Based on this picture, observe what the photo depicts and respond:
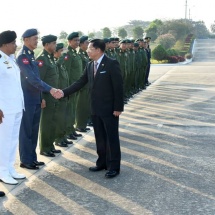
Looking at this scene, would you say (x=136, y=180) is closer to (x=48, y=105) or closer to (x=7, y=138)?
(x=7, y=138)

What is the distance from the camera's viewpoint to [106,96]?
5.08m

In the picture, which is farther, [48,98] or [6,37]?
[48,98]

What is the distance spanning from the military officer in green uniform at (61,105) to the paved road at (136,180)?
29cm

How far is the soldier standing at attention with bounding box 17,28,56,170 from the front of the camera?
5.18 metres

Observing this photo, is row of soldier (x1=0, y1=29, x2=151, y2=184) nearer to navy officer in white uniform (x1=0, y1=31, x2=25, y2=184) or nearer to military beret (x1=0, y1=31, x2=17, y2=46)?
navy officer in white uniform (x1=0, y1=31, x2=25, y2=184)

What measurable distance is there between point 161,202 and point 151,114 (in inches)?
219

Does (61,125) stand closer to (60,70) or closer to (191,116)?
(60,70)

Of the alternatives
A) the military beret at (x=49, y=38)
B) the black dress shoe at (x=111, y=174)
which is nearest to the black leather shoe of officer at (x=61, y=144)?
the black dress shoe at (x=111, y=174)

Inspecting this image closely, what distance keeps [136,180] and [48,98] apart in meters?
1.92

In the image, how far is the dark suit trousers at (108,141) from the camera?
17.0ft

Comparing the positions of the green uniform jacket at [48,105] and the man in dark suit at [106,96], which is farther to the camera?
the green uniform jacket at [48,105]

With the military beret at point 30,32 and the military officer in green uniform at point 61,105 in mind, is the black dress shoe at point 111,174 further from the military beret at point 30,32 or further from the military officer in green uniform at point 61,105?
the military beret at point 30,32

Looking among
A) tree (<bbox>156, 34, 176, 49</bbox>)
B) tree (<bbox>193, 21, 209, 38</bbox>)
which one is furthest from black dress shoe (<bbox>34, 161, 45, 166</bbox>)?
tree (<bbox>193, 21, 209, 38</bbox>)

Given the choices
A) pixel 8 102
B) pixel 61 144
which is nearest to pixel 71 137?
pixel 61 144
